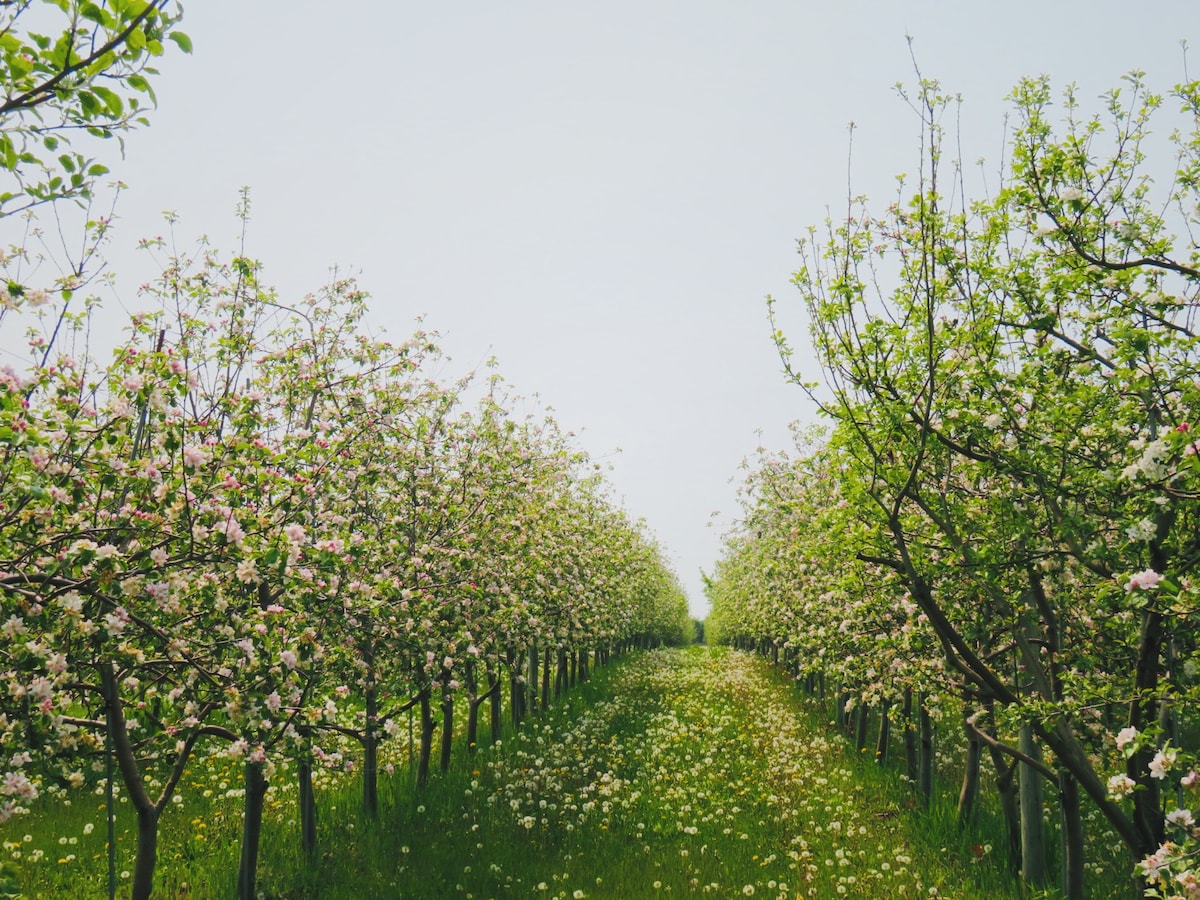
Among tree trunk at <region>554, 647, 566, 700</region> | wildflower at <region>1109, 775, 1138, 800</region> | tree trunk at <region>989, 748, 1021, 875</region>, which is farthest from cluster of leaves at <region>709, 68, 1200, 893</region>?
tree trunk at <region>554, 647, 566, 700</region>

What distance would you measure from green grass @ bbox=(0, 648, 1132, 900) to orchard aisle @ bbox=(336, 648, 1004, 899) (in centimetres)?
4

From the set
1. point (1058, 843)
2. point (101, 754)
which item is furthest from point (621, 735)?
point (101, 754)

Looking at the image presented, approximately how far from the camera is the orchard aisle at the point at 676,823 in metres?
10.5

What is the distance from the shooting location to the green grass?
33.9ft

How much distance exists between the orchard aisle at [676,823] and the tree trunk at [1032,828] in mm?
591

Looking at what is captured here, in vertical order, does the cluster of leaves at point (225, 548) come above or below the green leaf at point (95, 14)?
Answer: below

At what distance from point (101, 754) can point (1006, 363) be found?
29.1 ft

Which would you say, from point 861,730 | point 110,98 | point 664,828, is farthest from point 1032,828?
point 110,98

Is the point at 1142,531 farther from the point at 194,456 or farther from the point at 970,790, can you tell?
the point at 970,790

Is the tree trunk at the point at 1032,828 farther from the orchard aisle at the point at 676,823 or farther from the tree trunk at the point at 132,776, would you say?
the tree trunk at the point at 132,776

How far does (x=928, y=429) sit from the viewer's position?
5789mm

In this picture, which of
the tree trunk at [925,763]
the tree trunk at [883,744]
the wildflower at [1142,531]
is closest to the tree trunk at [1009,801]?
the tree trunk at [925,763]

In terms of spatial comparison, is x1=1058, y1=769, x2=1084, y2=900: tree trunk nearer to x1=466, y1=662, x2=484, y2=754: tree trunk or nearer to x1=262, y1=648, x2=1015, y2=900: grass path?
x1=262, y1=648, x2=1015, y2=900: grass path

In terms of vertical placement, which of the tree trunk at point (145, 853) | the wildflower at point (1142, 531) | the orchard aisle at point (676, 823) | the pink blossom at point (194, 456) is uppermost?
the pink blossom at point (194, 456)
